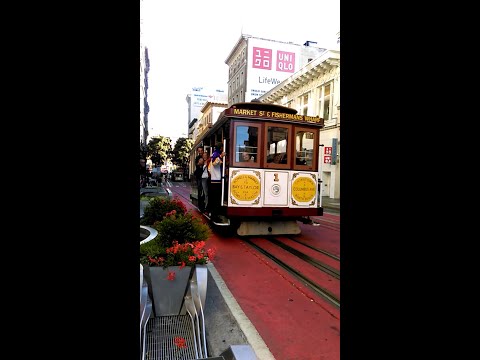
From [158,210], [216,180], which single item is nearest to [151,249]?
[158,210]

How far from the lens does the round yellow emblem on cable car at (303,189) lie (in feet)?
23.7

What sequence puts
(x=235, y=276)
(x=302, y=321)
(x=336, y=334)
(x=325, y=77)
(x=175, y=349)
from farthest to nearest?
(x=325, y=77) < (x=235, y=276) < (x=302, y=321) < (x=336, y=334) < (x=175, y=349)

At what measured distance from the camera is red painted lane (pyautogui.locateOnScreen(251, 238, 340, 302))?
4115mm

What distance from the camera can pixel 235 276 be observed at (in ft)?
15.2

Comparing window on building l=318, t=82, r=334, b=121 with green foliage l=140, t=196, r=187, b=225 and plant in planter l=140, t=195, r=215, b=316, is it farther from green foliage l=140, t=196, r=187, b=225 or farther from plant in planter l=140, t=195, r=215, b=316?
plant in planter l=140, t=195, r=215, b=316

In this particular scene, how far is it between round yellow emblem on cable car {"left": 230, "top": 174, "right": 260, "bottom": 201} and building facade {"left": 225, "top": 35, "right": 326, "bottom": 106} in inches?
1445

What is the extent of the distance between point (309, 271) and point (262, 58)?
4184cm

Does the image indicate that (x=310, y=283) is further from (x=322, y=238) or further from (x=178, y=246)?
(x=322, y=238)
